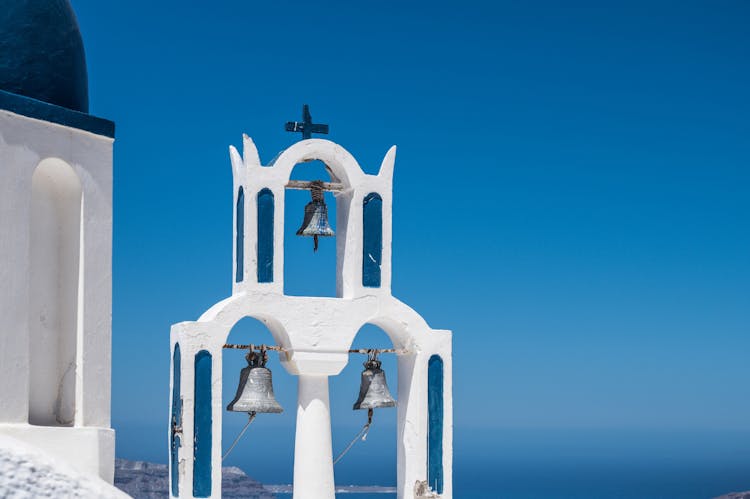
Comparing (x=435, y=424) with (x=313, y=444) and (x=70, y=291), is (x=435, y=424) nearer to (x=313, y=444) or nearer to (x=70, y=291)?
(x=313, y=444)

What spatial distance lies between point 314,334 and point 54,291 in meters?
2.56

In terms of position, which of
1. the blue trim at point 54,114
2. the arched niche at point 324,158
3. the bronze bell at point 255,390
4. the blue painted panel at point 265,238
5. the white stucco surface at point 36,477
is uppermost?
the arched niche at point 324,158

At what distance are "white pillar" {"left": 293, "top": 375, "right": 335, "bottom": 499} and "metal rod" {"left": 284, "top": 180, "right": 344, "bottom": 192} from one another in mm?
1566

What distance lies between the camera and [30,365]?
7.54 meters

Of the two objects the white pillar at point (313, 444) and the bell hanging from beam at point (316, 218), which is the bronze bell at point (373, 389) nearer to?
the white pillar at point (313, 444)

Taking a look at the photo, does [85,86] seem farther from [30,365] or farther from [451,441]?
[451,441]

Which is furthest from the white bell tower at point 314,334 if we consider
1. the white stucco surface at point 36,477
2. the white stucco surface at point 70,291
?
the white stucco surface at point 36,477

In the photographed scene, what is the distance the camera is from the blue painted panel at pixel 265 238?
31.2 ft

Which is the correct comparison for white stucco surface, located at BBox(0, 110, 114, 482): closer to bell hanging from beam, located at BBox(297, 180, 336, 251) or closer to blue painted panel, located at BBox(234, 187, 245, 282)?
blue painted panel, located at BBox(234, 187, 245, 282)

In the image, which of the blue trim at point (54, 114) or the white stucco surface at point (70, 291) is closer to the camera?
the blue trim at point (54, 114)

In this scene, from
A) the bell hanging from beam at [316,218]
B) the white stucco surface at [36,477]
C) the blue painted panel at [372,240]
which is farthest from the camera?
the bell hanging from beam at [316,218]

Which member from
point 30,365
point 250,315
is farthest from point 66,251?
point 250,315

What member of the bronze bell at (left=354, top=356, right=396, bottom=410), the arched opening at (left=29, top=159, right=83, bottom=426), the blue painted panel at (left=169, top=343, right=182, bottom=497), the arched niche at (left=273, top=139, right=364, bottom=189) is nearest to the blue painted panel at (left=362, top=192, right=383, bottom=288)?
the arched niche at (left=273, top=139, right=364, bottom=189)

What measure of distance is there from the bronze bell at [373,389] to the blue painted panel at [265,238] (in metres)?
1.25
